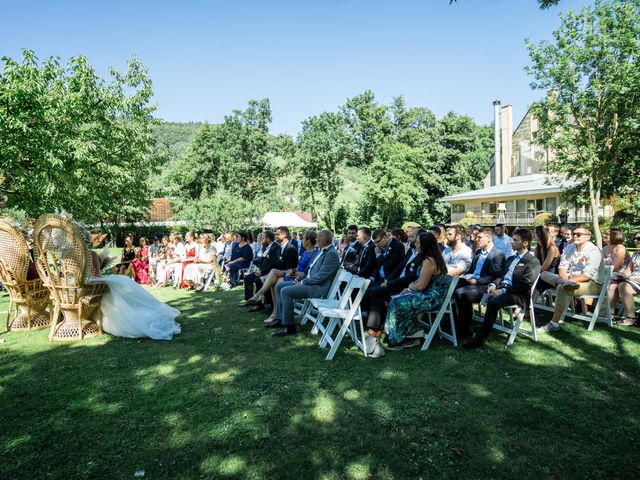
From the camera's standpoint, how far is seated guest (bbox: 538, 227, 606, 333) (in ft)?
20.3

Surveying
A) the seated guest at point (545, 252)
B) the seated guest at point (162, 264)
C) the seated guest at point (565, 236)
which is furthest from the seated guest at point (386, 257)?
the seated guest at point (162, 264)

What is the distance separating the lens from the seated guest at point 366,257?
23.7ft

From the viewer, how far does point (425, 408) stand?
3779mm

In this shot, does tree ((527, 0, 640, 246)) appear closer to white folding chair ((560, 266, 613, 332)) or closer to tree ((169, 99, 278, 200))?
white folding chair ((560, 266, 613, 332))

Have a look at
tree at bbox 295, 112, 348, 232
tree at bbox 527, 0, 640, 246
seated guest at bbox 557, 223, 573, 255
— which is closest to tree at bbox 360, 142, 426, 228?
tree at bbox 295, 112, 348, 232

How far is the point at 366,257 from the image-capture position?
289 inches

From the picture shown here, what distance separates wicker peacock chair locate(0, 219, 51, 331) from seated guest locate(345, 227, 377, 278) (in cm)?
548

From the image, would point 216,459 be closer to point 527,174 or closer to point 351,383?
point 351,383

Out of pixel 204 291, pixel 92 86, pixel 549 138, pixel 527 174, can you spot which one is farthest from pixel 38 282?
pixel 527 174

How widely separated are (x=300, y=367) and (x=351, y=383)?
0.77 metres

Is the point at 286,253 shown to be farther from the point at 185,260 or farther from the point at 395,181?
the point at 395,181

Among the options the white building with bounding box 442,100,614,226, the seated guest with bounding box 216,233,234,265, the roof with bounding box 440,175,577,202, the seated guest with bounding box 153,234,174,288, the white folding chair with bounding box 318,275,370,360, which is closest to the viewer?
the white folding chair with bounding box 318,275,370,360

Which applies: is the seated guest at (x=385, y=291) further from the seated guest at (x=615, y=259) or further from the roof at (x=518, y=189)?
the roof at (x=518, y=189)

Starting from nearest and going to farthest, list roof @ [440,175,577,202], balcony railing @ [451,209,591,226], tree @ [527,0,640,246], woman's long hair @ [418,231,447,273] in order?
woman's long hair @ [418,231,447,273]
tree @ [527,0,640,246]
roof @ [440,175,577,202]
balcony railing @ [451,209,591,226]
